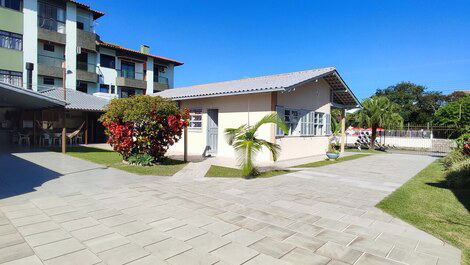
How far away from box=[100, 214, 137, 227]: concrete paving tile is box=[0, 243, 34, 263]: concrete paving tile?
110 cm

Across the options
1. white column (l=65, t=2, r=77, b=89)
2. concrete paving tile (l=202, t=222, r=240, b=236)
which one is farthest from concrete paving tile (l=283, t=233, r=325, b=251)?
white column (l=65, t=2, r=77, b=89)

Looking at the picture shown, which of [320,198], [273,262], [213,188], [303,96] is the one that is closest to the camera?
[273,262]

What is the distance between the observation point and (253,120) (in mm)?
13039

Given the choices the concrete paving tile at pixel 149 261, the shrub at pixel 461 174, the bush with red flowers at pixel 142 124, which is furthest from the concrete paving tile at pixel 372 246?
the bush with red flowers at pixel 142 124

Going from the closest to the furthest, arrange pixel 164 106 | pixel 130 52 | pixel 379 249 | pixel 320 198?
pixel 379 249 → pixel 320 198 → pixel 164 106 → pixel 130 52

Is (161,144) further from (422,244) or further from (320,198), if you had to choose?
(422,244)

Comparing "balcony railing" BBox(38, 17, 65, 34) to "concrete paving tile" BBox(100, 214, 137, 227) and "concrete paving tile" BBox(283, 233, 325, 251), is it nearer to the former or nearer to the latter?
"concrete paving tile" BBox(100, 214, 137, 227)

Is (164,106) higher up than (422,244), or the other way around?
(164,106)

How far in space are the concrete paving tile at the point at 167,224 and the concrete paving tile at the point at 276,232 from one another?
1322 mm

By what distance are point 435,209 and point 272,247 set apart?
4.21m

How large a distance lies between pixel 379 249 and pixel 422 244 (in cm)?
74

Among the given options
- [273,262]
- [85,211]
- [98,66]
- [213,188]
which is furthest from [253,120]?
[98,66]

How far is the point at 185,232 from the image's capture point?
422 cm

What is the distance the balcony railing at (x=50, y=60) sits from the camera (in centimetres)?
2509
